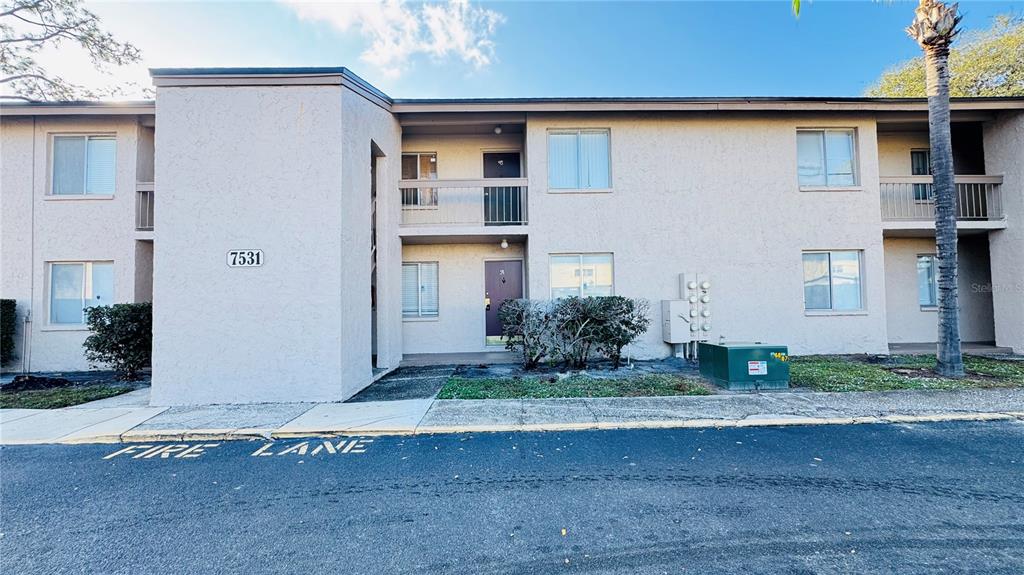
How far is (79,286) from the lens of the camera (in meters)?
10.6

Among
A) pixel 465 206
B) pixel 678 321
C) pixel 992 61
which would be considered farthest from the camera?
pixel 992 61

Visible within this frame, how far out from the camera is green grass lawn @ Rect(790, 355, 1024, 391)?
23.8 ft

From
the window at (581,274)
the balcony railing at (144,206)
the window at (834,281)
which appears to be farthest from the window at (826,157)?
the balcony railing at (144,206)

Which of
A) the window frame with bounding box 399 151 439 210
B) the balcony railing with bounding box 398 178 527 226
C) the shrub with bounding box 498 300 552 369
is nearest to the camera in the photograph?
the shrub with bounding box 498 300 552 369

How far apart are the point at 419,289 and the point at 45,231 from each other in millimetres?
8994

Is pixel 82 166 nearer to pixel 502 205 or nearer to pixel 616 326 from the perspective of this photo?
pixel 502 205

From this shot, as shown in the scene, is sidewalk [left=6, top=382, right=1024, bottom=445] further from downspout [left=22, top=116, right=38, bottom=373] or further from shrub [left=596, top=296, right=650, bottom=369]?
downspout [left=22, top=116, right=38, bottom=373]

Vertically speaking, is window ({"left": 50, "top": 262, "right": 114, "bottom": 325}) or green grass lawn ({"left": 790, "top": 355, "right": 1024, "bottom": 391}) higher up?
window ({"left": 50, "top": 262, "right": 114, "bottom": 325})

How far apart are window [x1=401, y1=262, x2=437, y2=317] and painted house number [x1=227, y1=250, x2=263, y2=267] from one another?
190 inches

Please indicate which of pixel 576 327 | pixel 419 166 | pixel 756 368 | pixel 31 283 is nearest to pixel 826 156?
pixel 756 368

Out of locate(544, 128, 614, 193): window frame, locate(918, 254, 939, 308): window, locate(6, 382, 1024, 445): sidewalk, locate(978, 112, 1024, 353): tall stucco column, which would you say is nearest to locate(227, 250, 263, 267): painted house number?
locate(6, 382, 1024, 445): sidewalk

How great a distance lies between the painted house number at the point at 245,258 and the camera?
23.1ft

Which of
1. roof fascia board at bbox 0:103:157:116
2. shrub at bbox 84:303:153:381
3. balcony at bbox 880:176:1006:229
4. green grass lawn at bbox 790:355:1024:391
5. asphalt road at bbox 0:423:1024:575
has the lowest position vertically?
asphalt road at bbox 0:423:1024:575

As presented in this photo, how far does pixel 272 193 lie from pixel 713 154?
9925mm
